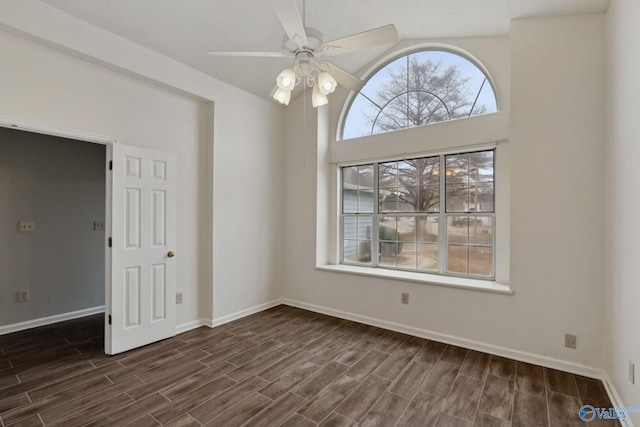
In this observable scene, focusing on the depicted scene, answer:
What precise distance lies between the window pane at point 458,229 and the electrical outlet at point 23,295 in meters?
5.07

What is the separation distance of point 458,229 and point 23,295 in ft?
17.0

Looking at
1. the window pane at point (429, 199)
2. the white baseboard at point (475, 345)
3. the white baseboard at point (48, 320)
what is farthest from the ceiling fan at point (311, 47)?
the white baseboard at point (48, 320)

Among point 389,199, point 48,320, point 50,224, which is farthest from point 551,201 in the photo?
point 48,320

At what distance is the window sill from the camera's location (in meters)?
2.95

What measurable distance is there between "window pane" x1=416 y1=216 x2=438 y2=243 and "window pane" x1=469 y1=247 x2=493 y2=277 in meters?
0.44

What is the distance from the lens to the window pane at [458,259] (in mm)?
3432

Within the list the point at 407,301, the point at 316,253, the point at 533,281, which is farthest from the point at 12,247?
the point at 533,281

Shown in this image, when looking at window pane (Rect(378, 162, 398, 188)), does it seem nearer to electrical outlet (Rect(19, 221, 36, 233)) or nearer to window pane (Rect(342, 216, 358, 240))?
window pane (Rect(342, 216, 358, 240))

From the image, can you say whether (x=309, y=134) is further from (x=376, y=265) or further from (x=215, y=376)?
(x=215, y=376)

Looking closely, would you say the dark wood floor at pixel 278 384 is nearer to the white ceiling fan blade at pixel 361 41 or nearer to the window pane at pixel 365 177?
the window pane at pixel 365 177

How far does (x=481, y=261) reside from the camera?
3334mm

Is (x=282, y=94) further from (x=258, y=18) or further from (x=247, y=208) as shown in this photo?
(x=247, y=208)

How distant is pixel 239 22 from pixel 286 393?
3299 mm

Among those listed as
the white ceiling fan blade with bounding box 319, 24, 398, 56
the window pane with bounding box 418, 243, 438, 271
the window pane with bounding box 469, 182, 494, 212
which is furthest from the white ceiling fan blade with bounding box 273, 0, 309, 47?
the window pane with bounding box 418, 243, 438, 271
